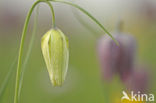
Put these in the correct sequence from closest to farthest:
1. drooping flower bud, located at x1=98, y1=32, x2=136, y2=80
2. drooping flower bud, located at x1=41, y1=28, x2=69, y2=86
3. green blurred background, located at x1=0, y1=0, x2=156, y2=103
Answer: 1. drooping flower bud, located at x1=41, y1=28, x2=69, y2=86
2. drooping flower bud, located at x1=98, y1=32, x2=136, y2=80
3. green blurred background, located at x1=0, y1=0, x2=156, y2=103

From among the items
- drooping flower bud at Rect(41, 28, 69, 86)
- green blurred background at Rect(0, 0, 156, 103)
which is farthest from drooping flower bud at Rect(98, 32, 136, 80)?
drooping flower bud at Rect(41, 28, 69, 86)

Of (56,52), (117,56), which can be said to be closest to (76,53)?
(117,56)

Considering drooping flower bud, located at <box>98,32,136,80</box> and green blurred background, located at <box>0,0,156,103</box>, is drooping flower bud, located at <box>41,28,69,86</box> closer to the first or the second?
green blurred background, located at <box>0,0,156,103</box>

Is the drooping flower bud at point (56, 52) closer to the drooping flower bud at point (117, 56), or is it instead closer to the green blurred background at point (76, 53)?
the green blurred background at point (76, 53)

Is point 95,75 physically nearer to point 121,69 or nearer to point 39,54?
point 39,54

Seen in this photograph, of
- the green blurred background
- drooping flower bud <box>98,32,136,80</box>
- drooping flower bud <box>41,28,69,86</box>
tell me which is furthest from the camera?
the green blurred background
